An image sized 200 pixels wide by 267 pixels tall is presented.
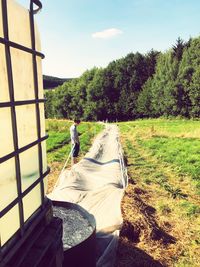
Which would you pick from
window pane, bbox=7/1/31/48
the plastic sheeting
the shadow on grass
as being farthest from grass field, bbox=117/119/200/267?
window pane, bbox=7/1/31/48

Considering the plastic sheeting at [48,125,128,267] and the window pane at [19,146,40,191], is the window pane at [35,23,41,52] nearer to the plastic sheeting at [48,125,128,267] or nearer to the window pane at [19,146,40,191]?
the window pane at [19,146,40,191]

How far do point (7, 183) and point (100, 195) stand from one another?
15.8ft

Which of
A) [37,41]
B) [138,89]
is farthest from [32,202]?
[138,89]

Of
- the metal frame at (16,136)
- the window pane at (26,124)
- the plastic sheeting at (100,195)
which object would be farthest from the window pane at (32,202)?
the plastic sheeting at (100,195)

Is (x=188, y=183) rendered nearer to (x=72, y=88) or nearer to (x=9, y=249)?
(x=9, y=249)

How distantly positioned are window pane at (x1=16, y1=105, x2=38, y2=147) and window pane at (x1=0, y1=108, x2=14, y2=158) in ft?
0.63

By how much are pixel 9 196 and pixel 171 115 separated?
48311 millimetres

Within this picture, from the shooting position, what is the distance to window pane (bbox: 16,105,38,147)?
223cm

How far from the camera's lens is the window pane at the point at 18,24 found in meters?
2.05

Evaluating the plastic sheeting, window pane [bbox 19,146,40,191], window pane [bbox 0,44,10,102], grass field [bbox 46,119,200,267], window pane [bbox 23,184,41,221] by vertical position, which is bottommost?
grass field [bbox 46,119,200,267]

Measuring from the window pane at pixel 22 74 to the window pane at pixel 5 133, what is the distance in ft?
0.75

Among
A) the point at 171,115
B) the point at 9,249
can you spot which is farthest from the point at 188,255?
the point at 171,115

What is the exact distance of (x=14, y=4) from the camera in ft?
6.92

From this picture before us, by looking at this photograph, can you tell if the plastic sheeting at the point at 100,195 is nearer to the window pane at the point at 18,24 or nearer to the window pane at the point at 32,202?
the window pane at the point at 32,202
